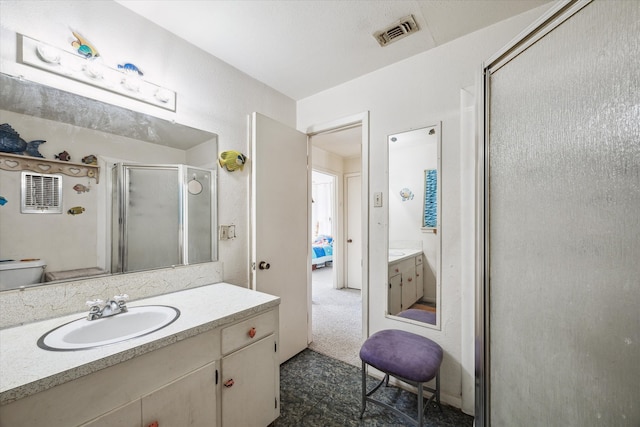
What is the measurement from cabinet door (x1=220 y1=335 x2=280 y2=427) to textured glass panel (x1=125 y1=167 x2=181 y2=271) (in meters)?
0.77

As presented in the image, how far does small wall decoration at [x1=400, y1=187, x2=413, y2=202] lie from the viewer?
183cm

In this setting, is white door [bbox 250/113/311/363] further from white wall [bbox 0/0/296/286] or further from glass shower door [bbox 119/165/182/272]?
glass shower door [bbox 119/165/182/272]

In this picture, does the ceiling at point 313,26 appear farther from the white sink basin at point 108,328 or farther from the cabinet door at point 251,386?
the cabinet door at point 251,386

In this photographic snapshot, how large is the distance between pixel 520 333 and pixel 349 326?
7.10ft

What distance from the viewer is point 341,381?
186 cm

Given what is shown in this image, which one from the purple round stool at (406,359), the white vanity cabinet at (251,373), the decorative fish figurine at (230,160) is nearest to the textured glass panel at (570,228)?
the purple round stool at (406,359)

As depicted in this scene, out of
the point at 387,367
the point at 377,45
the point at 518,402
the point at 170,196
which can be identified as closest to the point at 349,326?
the point at 387,367

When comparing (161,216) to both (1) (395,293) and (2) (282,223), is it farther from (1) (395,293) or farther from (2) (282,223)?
(1) (395,293)

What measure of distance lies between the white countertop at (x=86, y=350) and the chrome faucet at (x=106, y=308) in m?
0.10

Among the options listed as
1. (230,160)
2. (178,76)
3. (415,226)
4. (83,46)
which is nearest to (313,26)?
(178,76)

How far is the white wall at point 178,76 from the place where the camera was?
3.62 ft

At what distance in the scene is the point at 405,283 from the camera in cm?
188

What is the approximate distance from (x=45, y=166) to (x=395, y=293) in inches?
87.5

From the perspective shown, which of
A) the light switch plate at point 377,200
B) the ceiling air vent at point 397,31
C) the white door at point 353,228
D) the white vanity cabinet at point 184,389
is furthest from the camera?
the white door at point 353,228
